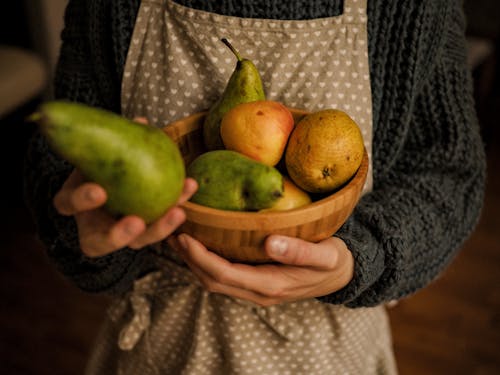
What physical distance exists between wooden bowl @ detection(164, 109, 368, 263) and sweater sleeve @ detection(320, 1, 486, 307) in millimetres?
150

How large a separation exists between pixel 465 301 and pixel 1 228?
165 centimetres

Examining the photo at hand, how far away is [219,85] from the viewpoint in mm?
655

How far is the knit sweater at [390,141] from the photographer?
639 mm

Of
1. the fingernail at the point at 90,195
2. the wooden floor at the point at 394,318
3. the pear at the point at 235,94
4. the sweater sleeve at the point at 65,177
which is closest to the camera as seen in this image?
the fingernail at the point at 90,195

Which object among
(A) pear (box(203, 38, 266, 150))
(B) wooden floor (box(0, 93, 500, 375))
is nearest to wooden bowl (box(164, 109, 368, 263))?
(A) pear (box(203, 38, 266, 150))

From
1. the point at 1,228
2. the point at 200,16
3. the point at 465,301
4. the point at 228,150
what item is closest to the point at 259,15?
the point at 200,16

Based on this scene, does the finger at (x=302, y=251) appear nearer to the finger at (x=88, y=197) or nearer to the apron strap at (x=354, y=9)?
the finger at (x=88, y=197)

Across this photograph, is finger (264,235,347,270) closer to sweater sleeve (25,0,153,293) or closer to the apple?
the apple

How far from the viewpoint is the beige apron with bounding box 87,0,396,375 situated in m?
0.64

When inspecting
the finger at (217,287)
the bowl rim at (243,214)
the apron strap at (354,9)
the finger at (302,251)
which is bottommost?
the finger at (217,287)

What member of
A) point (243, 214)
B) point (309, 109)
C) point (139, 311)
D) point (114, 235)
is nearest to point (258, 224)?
point (243, 214)

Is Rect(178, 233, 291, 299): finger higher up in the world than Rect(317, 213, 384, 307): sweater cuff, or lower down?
higher up

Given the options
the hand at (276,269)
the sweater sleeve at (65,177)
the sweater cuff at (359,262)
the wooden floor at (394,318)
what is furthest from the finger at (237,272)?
the wooden floor at (394,318)

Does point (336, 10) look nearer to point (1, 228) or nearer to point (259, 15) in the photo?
point (259, 15)
